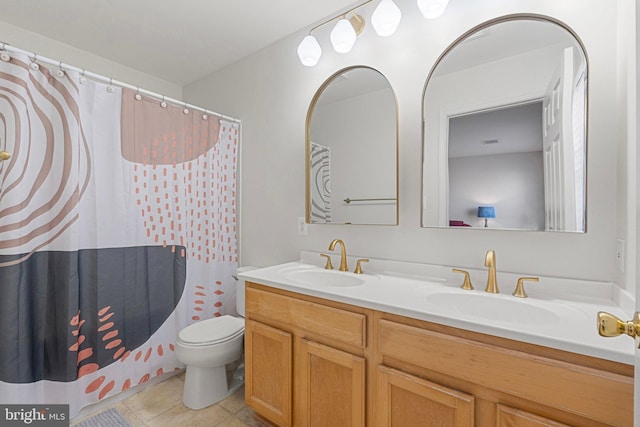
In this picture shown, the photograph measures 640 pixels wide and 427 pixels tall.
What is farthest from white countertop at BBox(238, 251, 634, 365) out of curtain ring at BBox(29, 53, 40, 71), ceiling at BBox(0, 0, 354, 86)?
ceiling at BBox(0, 0, 354, 86)

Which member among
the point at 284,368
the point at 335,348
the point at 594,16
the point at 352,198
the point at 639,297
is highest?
the point at 594,16

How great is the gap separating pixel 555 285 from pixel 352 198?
3.47ft

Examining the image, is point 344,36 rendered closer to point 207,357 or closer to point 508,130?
point 508,130

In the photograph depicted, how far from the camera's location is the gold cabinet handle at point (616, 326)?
0.56 meters

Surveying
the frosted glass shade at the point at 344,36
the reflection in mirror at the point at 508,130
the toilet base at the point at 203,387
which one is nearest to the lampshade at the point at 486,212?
the reflection in mirror at the point at 508,130

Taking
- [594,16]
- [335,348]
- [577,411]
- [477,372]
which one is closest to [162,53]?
[335,348]

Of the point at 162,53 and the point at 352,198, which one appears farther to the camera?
the point at 162,53

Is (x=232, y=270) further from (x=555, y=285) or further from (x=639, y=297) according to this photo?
(x=639, y=297)

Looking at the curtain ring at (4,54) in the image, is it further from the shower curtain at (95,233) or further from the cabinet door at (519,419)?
the cabinet door at (519,419)

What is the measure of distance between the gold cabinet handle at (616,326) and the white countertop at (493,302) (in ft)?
0.78

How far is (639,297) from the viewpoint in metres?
0.58

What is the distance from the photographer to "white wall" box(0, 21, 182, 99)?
201 centimetres

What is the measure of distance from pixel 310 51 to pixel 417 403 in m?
1.91

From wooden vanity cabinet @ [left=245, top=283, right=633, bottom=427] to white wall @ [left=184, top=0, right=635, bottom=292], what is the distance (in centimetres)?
55
